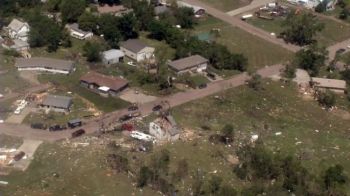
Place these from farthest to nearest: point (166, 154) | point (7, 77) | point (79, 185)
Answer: point (7, 77) → point (166, 154) → point (79, 185)

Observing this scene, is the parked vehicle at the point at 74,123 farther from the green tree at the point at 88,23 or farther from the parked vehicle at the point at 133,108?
the green tree at the point at 88,23

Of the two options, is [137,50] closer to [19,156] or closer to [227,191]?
[19,156]

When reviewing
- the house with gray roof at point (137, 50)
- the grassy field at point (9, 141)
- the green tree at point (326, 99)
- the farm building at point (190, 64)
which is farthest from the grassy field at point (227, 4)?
the grassy field at point (9, 141)

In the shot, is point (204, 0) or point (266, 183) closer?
point (266, 183)

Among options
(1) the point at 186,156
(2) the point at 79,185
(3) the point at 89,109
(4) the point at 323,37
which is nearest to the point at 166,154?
(1) the point at 186,156

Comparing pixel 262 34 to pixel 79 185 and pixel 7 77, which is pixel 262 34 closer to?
pixel 7 77
